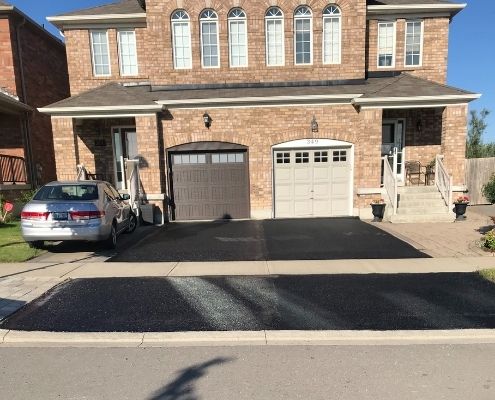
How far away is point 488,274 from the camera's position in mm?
5527

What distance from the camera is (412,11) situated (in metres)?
12.8

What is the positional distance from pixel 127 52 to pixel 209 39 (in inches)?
143

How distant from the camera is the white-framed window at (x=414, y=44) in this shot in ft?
42.7

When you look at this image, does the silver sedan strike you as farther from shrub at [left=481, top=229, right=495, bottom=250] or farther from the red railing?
shrub at [left=481, top=229, right=495, bottom=250]

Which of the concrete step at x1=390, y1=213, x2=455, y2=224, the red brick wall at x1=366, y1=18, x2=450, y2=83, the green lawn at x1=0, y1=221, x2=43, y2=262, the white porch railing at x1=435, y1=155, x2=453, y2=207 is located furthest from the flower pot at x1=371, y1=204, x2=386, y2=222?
the green lawn at x1=0, y1=221, x2=43, y2=262

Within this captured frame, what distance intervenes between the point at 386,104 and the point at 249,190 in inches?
221

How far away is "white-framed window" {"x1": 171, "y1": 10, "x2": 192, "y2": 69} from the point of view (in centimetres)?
1215

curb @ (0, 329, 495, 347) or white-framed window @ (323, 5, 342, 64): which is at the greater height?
white-framed window @ (323, 5, 342, 64)

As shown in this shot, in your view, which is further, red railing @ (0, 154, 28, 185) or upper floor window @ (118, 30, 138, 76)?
upper floor window @ (118, 30, 138, 76)

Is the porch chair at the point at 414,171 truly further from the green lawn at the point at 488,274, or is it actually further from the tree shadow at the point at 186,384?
the tree shadow at the point at 186,384

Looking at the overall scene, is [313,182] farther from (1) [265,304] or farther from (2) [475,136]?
(2) [475,136]

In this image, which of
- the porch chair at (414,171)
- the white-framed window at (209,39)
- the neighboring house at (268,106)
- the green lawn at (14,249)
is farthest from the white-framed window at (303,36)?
the green lawn at (14,249)

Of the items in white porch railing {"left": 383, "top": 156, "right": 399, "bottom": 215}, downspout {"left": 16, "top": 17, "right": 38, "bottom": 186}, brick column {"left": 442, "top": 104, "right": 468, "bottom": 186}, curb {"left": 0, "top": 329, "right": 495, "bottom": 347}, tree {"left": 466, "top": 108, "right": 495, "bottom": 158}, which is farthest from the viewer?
tree {"left": 466, "top": 108, "right": 495, "bottom": 158}

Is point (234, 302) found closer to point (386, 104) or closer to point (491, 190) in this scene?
point (386, 104)
